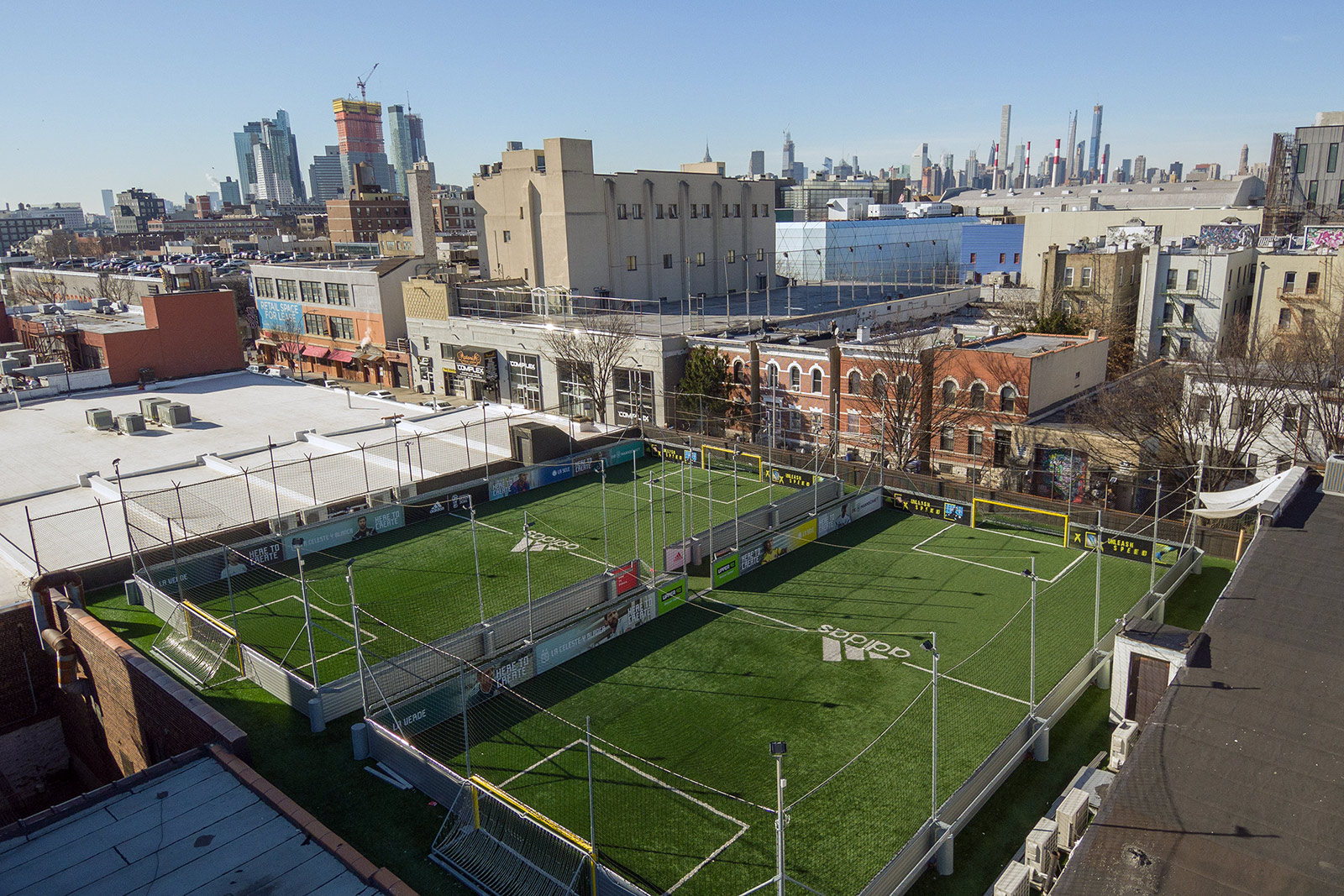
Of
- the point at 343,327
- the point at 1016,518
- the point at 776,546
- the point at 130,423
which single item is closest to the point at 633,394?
the point at 776,546

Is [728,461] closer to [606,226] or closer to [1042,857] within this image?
[1042,857]

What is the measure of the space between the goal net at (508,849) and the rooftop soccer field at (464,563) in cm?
647

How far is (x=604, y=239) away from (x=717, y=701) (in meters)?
46.6

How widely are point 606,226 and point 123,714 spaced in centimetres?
4737

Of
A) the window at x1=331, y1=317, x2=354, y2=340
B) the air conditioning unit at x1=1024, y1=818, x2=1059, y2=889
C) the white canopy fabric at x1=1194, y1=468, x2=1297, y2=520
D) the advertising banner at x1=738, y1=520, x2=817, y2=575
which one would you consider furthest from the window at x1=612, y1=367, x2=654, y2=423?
the air conditioning unit at x1=1024, y1=818, x2=1059, y2=889

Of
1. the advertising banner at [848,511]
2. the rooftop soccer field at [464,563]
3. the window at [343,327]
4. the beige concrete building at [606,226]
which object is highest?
the beige concrete building at [606,226]

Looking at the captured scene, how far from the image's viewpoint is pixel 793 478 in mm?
35094

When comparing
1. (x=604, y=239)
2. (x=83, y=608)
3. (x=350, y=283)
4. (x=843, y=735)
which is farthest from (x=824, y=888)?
(x=350, y=283)

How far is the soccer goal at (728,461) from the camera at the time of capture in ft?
120

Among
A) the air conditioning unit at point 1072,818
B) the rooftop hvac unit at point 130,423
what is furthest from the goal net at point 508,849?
the rooftop hvac unit at point 130,423

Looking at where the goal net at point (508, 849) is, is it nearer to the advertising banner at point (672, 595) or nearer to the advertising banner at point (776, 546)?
the advertising banner at point (672, 595)

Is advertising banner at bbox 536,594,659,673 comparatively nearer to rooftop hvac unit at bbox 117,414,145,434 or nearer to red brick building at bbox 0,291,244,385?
rooftop hvac unit at bbox 117,414,145,434

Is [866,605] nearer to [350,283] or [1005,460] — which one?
[1005,460]

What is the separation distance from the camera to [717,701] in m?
20.0
